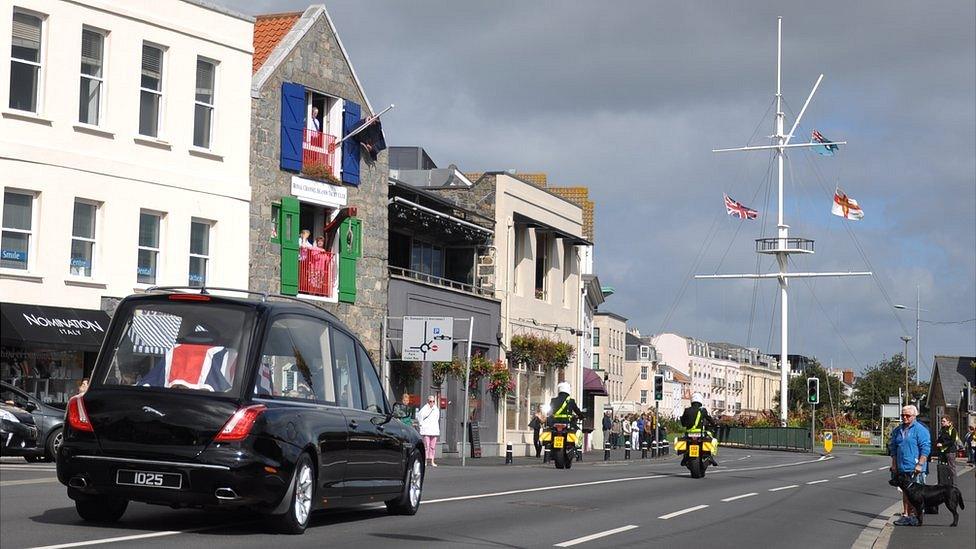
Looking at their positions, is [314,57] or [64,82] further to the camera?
[314,57]

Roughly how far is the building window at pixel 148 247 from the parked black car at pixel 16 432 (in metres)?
8.76

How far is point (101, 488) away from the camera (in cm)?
1143

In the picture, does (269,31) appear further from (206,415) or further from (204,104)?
(206,415)

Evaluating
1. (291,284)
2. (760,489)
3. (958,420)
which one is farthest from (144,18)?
(958,420)

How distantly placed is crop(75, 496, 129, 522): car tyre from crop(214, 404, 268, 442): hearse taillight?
4.20 ft

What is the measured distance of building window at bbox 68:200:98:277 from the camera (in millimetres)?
31219

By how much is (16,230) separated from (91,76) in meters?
3.86

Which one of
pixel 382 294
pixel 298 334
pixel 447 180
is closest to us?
pixel 298 334

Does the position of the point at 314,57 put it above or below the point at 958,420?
above

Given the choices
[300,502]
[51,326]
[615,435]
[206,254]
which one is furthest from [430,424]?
[615,435]

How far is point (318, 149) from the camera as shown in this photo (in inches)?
1515

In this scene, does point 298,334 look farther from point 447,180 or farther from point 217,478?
point 447,180

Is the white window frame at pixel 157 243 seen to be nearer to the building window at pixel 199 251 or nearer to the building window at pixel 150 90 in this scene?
the building window at pixel 199 251

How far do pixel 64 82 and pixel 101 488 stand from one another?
2094 centimetres
